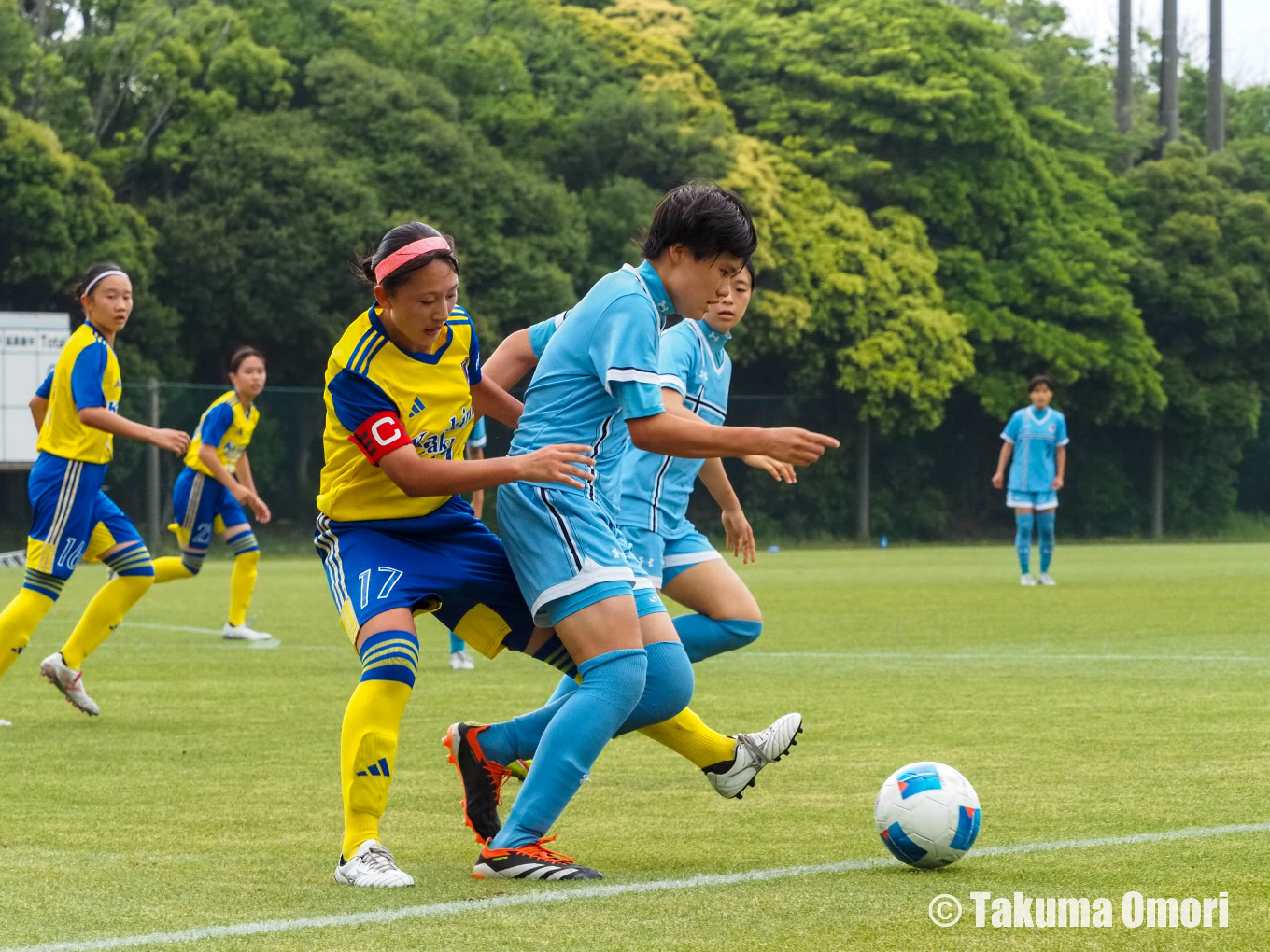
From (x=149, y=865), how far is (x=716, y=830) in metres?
1.65

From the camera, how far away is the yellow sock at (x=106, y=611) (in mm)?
8984

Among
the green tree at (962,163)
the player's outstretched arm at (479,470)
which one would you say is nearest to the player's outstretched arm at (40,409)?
the player's outstretched arm at (479,470)

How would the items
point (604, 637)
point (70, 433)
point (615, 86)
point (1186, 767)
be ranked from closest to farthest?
1. point (604, 637)
2. point (1186, 767)
3. point (70, 433)
4. point (615, 86)

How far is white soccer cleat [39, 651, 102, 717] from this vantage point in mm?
8742

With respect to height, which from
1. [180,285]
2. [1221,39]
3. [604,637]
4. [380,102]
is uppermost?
[1221,39]

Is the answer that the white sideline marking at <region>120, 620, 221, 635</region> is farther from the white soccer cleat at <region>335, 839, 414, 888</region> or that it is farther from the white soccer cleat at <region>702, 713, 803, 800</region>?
the white soccer cleat at <region>335, 839, 414, 888</region>

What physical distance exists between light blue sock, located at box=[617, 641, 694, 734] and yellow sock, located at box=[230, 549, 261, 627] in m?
8.34

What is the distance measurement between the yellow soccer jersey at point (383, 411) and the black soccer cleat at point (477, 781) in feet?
2.51

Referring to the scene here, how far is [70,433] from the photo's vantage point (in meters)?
8.62

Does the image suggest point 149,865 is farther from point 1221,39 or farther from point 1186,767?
point 1221,39

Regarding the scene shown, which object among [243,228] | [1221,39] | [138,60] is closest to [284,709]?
[243,228]

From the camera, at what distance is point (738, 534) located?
714cm

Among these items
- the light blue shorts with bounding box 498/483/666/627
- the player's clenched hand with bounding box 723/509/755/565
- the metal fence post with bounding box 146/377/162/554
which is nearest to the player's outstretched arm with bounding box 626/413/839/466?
the light blue shorts with bounding box 498/483/666/627

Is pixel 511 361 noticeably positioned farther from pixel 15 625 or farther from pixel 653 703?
pixel 15 625
